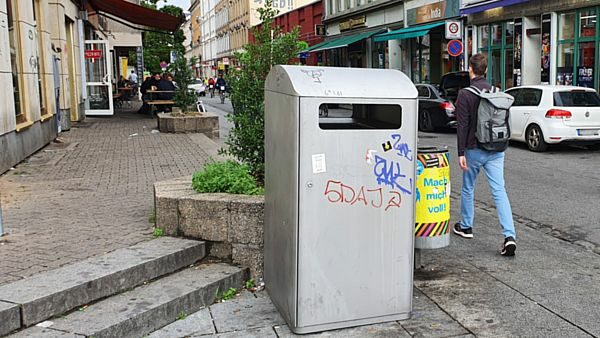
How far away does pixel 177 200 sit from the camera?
5.37 metres

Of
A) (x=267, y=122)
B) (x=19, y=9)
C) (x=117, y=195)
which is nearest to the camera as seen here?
(x=267, y=122)

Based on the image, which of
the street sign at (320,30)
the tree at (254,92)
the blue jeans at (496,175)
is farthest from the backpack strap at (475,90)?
the street sign at (320,30)

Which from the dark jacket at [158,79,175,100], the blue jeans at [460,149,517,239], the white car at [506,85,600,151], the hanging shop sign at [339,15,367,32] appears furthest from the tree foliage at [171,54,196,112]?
the hanging shop sign at [339,15,367,32]

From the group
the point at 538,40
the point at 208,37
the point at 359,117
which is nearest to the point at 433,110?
the point at 538,40

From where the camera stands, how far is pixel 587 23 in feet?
65.6

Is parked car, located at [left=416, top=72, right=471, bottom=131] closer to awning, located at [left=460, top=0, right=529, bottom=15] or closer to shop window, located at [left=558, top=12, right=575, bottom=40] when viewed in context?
shop window, located at [left=558, top=12, right=575, bottom=40]

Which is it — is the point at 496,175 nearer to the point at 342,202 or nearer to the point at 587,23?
the point at 342,202

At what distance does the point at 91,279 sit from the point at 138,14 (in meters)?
18.9

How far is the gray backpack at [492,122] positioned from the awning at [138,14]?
17.1 metres

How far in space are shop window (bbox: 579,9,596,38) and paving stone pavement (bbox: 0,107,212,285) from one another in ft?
43.4

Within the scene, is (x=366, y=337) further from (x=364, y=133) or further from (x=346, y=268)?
(x=364, y=133)

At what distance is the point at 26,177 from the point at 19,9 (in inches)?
144

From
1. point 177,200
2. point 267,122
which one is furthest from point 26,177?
point 267,122

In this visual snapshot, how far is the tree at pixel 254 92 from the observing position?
6.02 metres
